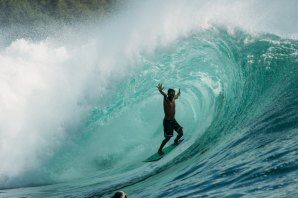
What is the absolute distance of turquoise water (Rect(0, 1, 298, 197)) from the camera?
443 inches

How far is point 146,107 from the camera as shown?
16188mm

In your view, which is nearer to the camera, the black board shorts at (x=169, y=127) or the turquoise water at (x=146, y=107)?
the turquoise water at (x=146, y=107)

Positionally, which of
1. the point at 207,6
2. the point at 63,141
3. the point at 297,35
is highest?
the point at 207,6

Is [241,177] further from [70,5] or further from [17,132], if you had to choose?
[70,5]

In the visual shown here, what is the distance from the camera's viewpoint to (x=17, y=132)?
1731cm

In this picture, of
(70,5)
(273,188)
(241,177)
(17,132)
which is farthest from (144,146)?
(70,5)

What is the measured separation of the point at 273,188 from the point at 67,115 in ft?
35.6

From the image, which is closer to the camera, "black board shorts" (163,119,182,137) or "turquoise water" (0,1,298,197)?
"turquoise water" (0,1,298,197)

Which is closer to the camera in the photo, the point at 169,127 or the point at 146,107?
the point at 169,127

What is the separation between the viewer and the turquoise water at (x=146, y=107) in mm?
11258

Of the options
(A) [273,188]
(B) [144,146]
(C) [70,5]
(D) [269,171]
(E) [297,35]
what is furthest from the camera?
(C) [70,5]

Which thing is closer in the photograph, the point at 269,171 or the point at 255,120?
the point at 269,171

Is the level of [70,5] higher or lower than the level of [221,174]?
higher

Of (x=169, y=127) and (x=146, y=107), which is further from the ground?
(x=146, y=107)
